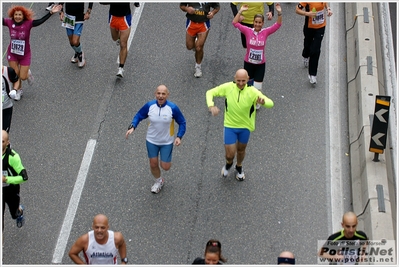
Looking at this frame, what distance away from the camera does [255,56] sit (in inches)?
497

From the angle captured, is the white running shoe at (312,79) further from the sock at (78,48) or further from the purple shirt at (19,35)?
the purple shirt at (19,35)

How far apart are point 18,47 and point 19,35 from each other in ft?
0.65

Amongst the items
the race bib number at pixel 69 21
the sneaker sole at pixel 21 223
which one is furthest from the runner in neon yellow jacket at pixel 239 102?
the race bib number at pixel 69 21

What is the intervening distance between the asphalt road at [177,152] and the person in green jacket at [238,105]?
825 mm

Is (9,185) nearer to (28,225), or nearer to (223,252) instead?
(28,225)

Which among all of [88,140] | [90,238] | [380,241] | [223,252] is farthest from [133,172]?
[380,241]

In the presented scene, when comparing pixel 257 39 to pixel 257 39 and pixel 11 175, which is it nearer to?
pixel 257 39

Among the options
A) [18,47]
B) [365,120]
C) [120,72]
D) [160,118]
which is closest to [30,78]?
[18,47]

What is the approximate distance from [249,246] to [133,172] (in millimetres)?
2226

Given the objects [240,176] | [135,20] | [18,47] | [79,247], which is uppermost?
[135,20]

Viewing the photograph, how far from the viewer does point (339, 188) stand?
11.8m

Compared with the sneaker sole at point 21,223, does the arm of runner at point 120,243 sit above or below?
below

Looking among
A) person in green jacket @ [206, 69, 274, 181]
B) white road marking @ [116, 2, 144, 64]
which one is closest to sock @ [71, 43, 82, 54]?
white road marking @ [116, 2, 144, 64]

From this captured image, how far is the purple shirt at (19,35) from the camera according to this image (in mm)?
12789
